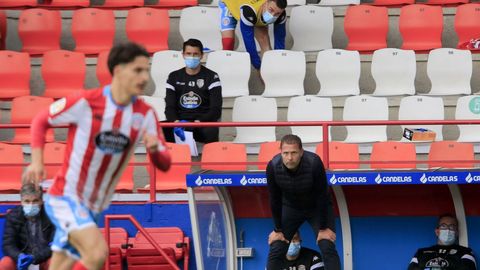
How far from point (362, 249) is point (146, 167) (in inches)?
98.8

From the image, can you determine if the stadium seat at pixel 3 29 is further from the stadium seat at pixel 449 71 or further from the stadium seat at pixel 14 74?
the stadium seat at pixel 449 71

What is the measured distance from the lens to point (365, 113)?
1360 centimetres

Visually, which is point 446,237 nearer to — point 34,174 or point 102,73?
point 102,73

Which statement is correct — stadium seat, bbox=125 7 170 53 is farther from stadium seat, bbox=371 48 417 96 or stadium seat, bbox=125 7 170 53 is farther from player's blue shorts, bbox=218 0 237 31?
stadium seat, bbox=371 48 417 96

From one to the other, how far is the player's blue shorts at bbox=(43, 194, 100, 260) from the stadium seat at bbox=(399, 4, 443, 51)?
27.7ft

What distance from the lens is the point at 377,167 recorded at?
1158cm

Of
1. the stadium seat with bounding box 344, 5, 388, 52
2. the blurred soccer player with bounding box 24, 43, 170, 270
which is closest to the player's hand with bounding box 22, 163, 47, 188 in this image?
the blurred soccer player with bounding box 24, 43, 170, 270

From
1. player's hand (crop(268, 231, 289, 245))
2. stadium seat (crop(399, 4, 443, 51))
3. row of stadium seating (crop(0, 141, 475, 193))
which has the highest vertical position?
stadium seat (crop(399, 4, 443, 51))

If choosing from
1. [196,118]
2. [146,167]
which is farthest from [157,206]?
[196,118]

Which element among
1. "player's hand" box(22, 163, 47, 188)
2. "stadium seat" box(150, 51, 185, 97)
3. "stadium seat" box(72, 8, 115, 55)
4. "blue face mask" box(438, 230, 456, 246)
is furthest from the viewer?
"stadium seat" box(72, 8, 115, 55)

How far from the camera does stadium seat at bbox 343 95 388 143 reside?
13570mm

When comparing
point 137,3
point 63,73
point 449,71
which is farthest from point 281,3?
point 63,73

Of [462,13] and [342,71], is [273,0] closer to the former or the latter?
[342,71]

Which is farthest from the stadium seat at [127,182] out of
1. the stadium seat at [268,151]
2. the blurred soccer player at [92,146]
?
the blurred soccer player at [92,146]
